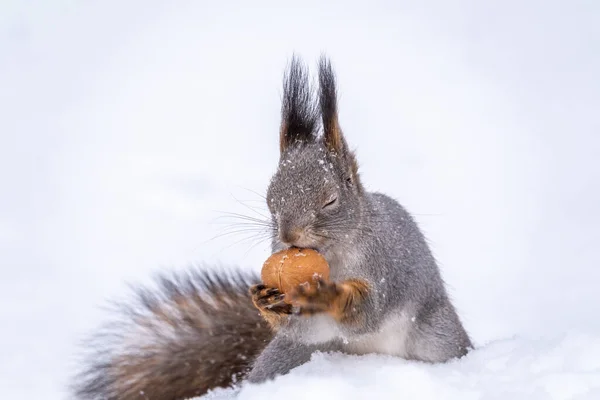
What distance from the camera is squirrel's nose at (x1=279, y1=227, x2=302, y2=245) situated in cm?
155

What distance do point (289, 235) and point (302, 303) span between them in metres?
0.17

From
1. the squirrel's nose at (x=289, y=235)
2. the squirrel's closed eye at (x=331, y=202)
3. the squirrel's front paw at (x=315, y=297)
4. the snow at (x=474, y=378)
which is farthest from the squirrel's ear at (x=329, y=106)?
the snow at (x=474, y=378)

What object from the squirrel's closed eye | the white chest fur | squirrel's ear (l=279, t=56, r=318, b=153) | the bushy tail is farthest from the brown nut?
the bushy tail

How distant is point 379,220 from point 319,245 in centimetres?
26

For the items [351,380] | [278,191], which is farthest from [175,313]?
[351,380]

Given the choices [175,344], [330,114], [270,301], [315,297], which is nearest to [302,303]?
[315,297]

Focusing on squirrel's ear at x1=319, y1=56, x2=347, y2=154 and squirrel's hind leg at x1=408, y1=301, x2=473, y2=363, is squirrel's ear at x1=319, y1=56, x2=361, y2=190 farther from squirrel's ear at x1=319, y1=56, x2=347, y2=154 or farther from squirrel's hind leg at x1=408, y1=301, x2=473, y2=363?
squirrel's hind leg at x1=408, y1=301, x2=473, y2=363

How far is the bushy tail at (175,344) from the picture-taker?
2051 millimetres

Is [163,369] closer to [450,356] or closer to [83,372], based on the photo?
[83,372]

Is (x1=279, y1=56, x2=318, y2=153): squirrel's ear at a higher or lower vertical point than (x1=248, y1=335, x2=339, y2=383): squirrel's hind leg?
higher

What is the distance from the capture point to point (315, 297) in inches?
58.2

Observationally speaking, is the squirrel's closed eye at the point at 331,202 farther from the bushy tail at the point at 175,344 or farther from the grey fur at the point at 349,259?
the bushy tail at the point at 175,344

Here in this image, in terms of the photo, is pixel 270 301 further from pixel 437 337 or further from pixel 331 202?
pixel 437 337

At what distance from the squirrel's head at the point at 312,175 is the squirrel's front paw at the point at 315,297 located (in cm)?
13
